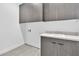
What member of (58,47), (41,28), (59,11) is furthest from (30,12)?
(58,47)

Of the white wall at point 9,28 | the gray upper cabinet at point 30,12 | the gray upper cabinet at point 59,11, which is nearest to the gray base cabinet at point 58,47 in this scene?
the gray upper cabinet at point 59,11

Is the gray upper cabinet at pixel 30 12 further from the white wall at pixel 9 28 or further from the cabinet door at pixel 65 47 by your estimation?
the cabinet door at pixel 65 47

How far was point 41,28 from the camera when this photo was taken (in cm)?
343

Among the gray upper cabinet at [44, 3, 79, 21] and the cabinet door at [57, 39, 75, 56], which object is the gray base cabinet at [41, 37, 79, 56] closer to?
the cabinet door at [57, 39, 75, 56]

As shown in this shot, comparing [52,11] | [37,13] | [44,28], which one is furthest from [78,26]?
[37,13]

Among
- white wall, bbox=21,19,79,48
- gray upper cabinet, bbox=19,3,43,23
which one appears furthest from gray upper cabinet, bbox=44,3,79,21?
gray upper cabinet, bbox=19,3,43,23

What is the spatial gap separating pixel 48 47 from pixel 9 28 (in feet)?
6.91

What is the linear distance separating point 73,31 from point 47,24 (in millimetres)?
1031

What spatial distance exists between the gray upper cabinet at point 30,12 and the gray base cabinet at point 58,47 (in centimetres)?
142

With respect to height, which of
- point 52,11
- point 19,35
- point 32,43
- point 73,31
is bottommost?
point 32,43

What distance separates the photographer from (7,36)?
352 centimetres

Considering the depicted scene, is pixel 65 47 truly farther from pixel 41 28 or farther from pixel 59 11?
pixel 41 28

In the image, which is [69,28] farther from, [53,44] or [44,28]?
[44,28]

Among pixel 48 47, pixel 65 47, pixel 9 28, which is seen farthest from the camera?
pixel 9 28
